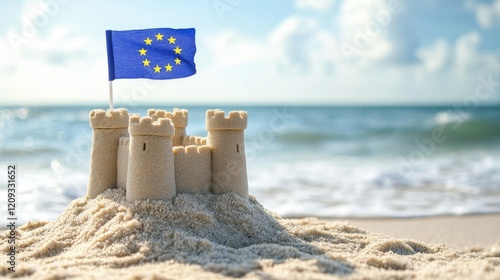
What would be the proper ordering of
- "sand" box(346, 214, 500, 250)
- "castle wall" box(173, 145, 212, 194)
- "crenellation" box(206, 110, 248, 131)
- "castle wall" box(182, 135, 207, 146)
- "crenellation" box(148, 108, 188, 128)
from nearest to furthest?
"castle wall" box(173, 145, 212, 194), "crenellation" box(206, 110, 248, 131), "castle wall" box(182, 135, 207, 146), "crenellation" box(148, 108, 188, 128), "sand" box(346, 214, 500, 250)

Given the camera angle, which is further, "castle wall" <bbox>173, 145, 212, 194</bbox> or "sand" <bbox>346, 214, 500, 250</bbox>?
"sand" <bbox>346, 214, 500, 250</bbox>

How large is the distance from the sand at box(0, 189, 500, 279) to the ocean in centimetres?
343

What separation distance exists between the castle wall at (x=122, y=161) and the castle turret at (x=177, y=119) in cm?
76

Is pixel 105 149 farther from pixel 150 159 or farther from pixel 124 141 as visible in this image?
pixel 150 159

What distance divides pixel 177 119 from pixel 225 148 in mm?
1052

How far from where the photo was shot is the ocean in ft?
35.4

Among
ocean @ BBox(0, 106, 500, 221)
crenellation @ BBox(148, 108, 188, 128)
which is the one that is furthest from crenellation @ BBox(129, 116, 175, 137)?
ocean @ BBox(0, 106, 500, 221)

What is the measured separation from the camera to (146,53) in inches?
262

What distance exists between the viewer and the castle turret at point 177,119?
283 inches

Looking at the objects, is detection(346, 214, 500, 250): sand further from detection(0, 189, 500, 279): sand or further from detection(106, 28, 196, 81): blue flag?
detection(106, 28, 196, 81): blue flag

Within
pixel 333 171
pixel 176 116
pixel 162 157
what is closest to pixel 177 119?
pixel 176 116

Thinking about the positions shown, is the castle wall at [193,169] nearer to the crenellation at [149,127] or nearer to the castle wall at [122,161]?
the crenellation at [149,127]

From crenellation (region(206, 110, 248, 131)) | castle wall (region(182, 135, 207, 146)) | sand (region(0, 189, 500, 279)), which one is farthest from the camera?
castle wall (region(182, 135, 207, 146))

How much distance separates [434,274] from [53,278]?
11.6ft
